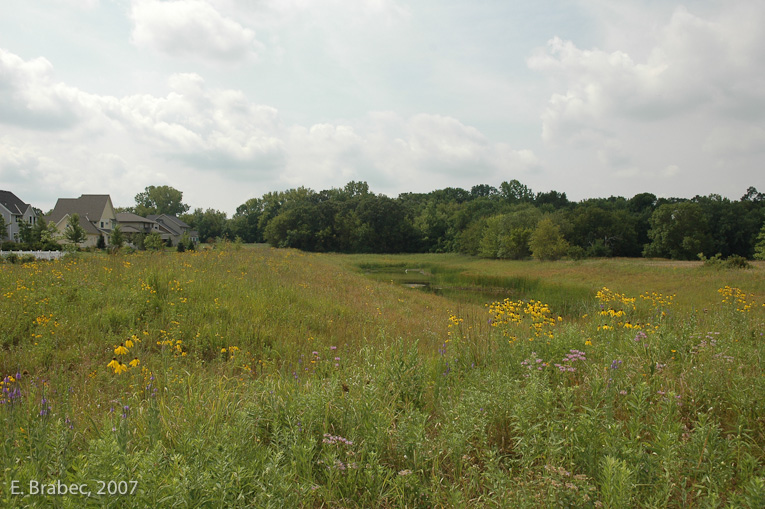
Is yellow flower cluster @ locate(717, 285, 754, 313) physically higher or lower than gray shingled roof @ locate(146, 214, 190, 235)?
lower

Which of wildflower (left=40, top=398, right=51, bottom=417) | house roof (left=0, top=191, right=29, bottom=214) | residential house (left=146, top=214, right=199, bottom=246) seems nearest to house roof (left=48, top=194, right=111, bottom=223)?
house roof (left=0, top=191, right=29, bottom=214)

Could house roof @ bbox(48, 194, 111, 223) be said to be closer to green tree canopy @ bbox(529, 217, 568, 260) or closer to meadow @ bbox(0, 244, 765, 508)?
green tree canopy @ bbox(529, 217, 568, 260)

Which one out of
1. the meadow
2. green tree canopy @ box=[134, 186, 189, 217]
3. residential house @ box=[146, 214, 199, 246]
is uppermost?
green tree canopy @ box=[134, 186, 189, 217]

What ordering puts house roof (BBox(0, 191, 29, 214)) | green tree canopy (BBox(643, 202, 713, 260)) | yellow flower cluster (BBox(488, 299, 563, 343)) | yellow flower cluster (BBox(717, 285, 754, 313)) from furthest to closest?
green tree canopy (BBox(643, 202, 713, 260))
house roof (BBox(0, 191, 29, 214))
yellow flower cluster (BBox(717, 285, 754, 313))
yellow flower cluster (BBox(488, 299, 563, 343))

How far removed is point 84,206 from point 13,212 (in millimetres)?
11293

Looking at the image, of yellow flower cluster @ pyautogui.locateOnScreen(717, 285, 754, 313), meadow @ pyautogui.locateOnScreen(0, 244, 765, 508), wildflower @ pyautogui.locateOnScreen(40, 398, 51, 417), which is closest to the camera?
meadow @ pyautogui.locateOnScreen(0, 244, 765, 508)

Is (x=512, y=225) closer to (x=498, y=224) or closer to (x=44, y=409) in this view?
(x=498, y=224)

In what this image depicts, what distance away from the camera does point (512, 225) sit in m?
63.3

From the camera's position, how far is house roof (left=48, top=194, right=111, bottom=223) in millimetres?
66062

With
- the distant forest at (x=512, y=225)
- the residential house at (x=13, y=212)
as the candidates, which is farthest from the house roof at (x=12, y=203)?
the distant forest at (x=512, y=225)

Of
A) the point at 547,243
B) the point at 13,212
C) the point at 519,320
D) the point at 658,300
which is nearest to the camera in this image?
the point at 519,320

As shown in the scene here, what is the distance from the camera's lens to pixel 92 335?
21.2 feet

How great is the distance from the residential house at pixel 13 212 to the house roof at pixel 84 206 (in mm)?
5057

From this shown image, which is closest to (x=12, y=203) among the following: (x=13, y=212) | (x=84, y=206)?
(x=13, y=212)
